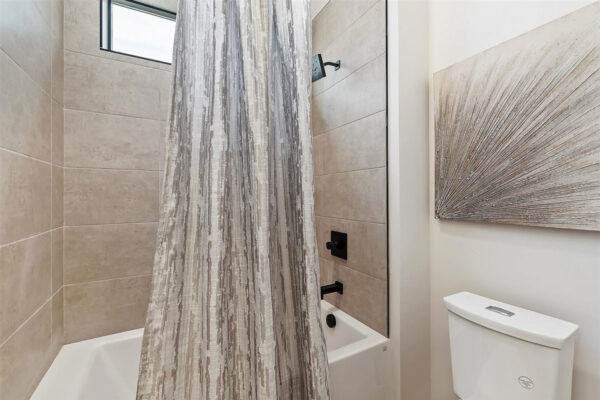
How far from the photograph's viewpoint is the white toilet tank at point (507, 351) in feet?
2.51

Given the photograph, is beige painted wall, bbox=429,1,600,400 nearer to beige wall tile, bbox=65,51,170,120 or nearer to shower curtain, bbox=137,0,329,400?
shower curtain, bbox=137,0,329,400

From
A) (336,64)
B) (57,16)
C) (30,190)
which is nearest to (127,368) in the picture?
(30,190)

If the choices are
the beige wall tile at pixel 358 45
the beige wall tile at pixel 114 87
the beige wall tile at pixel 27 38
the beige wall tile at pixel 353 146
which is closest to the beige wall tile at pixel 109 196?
the beige wall tile at pixel 114 87

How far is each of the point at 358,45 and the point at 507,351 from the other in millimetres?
1368

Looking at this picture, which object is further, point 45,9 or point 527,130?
point 45,9

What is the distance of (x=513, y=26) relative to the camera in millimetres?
973

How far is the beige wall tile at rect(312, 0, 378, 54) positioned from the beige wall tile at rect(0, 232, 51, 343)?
5.25ft

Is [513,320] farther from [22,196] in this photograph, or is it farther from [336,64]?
[22,196]

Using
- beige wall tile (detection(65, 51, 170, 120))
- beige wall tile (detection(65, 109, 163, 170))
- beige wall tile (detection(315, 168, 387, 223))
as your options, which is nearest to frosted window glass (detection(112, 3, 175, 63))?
beige wall tile (detection(65, 51, 170, 120))

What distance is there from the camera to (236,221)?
0.84 m

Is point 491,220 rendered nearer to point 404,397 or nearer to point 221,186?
point 404,397

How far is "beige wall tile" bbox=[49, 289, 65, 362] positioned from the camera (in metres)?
1.18

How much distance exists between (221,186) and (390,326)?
964 mm

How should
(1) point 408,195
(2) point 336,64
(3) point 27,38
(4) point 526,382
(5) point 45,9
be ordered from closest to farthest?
1. (4) point 526,382
2. (3) point 27,38
3. (5) point 45,9
4. (1) point 408,195
5. (2) point 336,64
